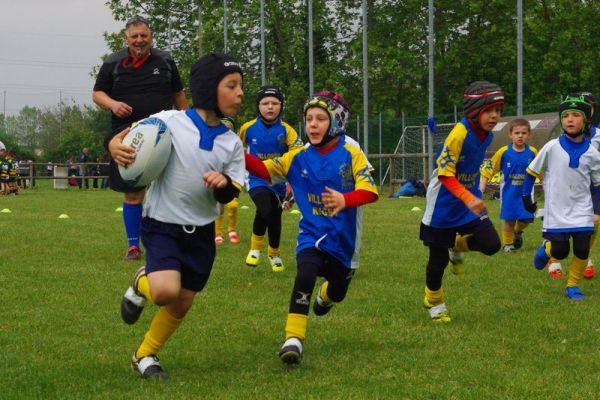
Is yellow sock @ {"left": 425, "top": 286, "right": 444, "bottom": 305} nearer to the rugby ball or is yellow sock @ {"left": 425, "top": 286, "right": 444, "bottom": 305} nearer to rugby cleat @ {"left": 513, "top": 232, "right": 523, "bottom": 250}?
the rugby ball

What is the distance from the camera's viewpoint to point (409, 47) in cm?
3919

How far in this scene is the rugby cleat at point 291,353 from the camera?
580cm

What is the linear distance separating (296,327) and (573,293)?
3.65 meters

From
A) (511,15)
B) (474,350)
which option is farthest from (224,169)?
(511,15)

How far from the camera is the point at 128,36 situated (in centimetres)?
1016

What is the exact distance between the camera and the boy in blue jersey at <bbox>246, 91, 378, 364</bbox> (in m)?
6.27

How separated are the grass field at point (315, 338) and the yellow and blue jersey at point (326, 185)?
0.70m

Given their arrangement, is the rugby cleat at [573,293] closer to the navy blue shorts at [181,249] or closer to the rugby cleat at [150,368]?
the navy blue shorts at [181,249]

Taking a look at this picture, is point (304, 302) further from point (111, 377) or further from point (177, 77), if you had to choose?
point (177, 77)

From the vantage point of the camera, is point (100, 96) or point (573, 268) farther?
point (100, 96)

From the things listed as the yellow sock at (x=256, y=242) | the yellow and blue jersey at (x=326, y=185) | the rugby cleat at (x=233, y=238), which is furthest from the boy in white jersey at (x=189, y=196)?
the rugby cleat at (x=233, y=238)

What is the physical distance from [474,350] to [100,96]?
5.30 m

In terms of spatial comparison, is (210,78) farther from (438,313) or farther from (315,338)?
(438,313)

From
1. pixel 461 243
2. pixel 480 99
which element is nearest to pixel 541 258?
pixel 461 243
